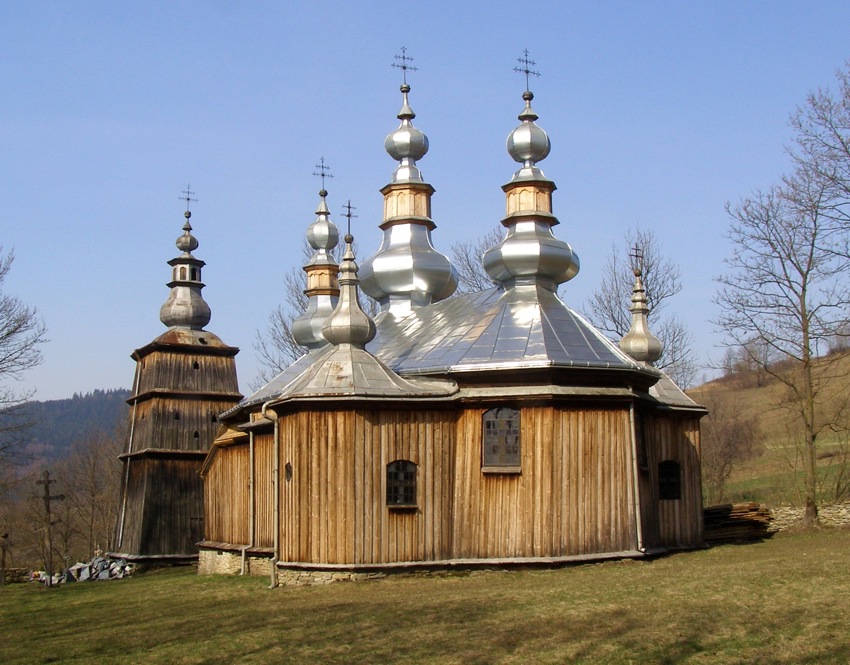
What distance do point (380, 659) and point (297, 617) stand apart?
3.27 metres

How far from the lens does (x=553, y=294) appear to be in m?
20.6

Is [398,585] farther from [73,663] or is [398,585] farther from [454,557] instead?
[73,663]

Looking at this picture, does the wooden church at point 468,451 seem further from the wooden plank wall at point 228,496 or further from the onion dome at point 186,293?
the onion dome at point 186,293

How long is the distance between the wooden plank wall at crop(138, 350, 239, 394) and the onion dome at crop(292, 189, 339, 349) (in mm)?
4409

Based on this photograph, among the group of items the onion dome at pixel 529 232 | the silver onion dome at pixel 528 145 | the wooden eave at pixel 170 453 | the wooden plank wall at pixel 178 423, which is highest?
the silver onion dome at pixel 528 145

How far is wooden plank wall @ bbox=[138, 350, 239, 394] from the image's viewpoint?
31.6 m

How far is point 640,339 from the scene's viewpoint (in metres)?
22.5

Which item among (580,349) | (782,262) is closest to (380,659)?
(580,349)

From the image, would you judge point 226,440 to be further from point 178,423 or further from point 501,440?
point 501,440

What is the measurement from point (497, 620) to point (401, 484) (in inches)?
232

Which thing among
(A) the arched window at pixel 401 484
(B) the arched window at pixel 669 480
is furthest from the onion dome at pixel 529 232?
(A) the arched window at pixel 401 484

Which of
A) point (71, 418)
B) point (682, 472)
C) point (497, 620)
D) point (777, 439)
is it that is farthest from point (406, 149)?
point (71, 418)

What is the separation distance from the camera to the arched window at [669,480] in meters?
20.6

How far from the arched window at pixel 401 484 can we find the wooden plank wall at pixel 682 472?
16.2ft
